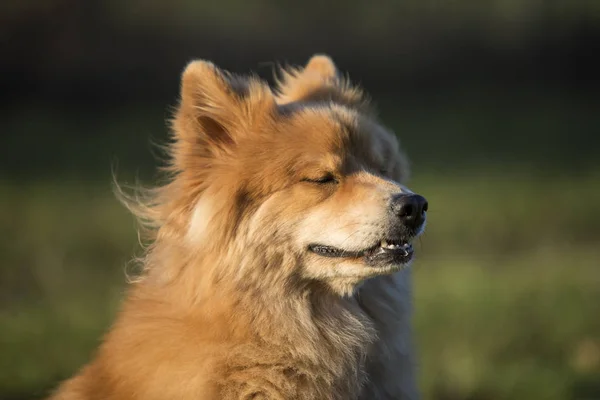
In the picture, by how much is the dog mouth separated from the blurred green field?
0.96 meters

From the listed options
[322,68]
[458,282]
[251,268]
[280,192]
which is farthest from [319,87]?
[458,282]

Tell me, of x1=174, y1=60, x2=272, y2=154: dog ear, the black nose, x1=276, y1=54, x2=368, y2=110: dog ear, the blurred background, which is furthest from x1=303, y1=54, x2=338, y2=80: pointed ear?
the black nose

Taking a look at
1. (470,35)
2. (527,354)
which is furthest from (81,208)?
(470,35)

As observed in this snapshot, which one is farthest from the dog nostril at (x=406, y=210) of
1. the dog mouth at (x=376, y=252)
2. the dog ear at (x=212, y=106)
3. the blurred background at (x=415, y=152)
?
the blurred background at (x=415, y=152)

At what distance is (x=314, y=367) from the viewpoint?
479cm

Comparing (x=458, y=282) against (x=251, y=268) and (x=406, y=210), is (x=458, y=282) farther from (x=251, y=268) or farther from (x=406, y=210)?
(x=251, y=268)

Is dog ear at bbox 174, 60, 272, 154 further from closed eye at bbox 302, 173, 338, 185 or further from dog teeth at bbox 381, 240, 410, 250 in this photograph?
dog teeth at bbox 381, 240, 410, 250

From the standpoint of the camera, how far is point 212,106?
4.98 meters

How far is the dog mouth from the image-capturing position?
4.79 metres

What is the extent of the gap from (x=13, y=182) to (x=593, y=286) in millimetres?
10146

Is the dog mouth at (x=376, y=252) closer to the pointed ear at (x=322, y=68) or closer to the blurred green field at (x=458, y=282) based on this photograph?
the blurred green field at (x=458, y=282)

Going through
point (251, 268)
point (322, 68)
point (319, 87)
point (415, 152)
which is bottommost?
point (251, 268)

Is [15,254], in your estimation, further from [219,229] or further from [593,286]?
[219,229]

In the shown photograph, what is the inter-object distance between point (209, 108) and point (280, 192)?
604 millimetres
